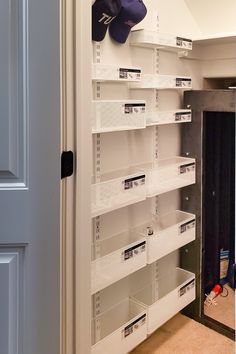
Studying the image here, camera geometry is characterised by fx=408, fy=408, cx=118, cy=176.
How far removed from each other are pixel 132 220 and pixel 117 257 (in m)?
0.33

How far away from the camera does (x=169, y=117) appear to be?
2201mm

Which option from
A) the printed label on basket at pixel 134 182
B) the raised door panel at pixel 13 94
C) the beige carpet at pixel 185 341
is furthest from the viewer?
the beige carpet at pixel 185 341

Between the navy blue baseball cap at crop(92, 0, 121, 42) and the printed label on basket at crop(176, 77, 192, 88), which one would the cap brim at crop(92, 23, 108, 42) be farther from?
the printed label on basket at crop(176, 77, 192, 88)

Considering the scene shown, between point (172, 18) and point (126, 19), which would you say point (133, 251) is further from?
point (172, 18)

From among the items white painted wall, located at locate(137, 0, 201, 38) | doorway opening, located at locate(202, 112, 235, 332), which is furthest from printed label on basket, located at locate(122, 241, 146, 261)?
white painted wall, located at locate(137, 0, 201, 38)

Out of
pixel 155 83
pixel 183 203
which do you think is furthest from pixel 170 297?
pixel 155 83

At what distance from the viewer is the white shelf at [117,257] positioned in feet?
6.16

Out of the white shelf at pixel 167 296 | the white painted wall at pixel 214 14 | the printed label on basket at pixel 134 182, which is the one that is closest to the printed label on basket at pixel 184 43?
the white painted wall at pixel 214 14

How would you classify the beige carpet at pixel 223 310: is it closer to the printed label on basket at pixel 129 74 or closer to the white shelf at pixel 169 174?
the white shelf at pixel 169 174

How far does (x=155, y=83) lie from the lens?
6.91ft

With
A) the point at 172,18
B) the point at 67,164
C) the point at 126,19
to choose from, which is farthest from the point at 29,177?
the point at 172,18

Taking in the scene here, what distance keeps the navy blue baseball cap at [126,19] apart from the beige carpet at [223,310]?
168 cm

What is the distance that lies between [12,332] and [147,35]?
1.46 metres

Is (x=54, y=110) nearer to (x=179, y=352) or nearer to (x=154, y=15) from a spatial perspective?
(x=154, y=15)
